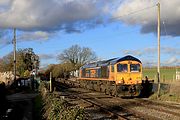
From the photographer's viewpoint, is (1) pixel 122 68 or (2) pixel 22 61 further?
(2) pixel 22 61

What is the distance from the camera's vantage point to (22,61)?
9012 cm

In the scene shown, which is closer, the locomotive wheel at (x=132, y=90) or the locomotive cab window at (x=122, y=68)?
the locomotive wheel at (x=132, y=90)

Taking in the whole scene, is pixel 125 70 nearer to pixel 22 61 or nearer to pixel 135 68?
pixel 135 68

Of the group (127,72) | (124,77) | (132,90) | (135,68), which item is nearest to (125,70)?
(127,72)

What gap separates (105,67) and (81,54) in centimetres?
6994

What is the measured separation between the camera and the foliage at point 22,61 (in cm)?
8956

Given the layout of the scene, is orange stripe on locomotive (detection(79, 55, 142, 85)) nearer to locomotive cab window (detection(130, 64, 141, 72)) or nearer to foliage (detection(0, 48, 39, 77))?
locomotive cab window (detection(130, 64, 141, 72))

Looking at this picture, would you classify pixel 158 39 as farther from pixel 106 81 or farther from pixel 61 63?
pixel 61 63

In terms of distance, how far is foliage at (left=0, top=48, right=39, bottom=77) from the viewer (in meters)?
89.6

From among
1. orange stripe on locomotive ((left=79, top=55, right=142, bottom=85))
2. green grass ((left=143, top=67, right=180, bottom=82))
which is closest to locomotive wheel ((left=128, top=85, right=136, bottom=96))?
orange stripe on locomotive ((left=79, top=55, right=142, bottom=85))

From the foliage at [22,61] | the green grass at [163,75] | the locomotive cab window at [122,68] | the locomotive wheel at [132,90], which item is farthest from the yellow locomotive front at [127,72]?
the foliage at [22,61]

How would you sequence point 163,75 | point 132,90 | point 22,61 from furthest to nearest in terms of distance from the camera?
point 22,61, point 163,75, point 132,90

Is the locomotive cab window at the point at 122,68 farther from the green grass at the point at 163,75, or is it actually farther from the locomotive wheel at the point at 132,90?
the green grass at the point at 163,75

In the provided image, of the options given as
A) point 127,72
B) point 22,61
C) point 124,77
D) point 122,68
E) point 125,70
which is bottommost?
point 124,77
